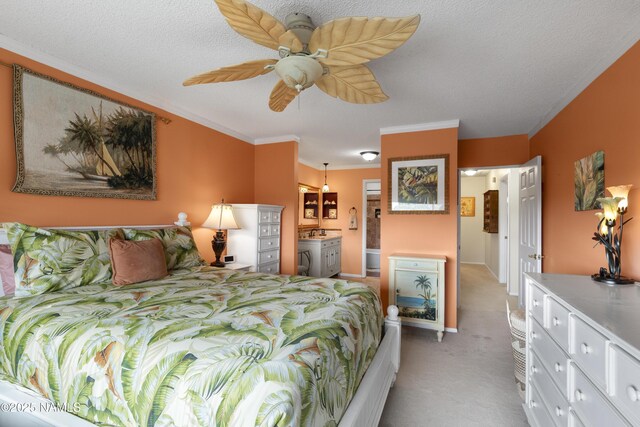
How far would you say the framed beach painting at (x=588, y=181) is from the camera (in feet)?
6.84

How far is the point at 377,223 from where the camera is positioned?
6574mm

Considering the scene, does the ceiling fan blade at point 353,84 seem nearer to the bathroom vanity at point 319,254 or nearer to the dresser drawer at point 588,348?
the dresser drawer at point 588,348

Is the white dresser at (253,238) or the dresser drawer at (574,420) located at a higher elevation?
the white dresser at (253,238)

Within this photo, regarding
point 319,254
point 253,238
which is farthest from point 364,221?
point 253,238

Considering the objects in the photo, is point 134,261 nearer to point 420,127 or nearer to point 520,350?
point 520,350

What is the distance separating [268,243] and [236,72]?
2.44 meters

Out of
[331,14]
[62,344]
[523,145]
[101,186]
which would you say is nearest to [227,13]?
[331,14]

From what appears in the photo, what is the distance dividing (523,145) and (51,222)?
5.05m

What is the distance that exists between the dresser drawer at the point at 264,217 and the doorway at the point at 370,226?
2.94 m

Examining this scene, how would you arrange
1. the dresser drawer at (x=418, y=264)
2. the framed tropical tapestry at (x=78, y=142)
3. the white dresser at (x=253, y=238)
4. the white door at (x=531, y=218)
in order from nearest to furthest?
the framed tropical tapestry at (x=78, y=142) → the white door at (x=531, y=218) → the dresser drawer at (x=418, y=264) → the white dresser at (x=253, y=238)

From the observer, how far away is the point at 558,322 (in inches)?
57.4

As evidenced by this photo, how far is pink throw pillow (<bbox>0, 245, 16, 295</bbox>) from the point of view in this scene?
1.83 meters

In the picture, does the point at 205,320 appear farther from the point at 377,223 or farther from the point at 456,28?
the point at 377,223

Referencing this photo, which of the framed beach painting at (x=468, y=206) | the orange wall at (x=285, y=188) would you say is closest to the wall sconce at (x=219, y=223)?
the orange wall at (x=285, y=188)
